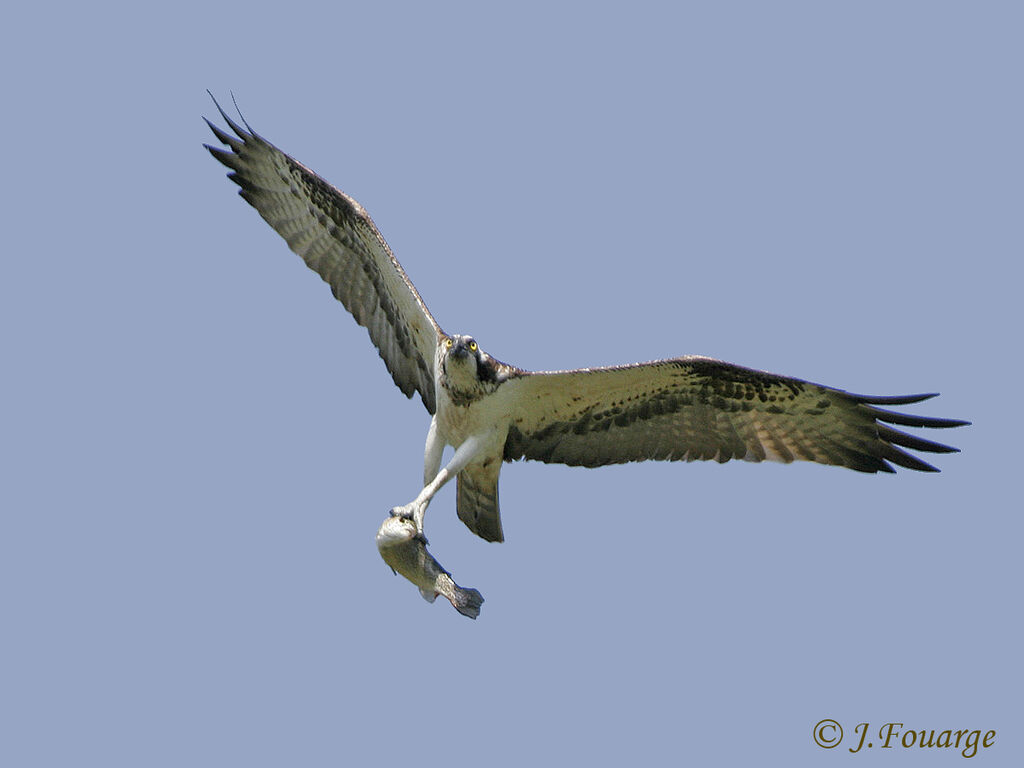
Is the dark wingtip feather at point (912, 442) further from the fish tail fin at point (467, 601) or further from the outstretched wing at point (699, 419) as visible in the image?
the fish tail fin at point (467, 601)

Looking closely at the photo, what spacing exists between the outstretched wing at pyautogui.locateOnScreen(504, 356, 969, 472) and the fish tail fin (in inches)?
67.8

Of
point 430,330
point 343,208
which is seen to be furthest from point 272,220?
point 430,330

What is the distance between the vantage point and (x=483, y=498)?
12305 mm

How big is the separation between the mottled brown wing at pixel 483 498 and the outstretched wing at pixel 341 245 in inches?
31.0

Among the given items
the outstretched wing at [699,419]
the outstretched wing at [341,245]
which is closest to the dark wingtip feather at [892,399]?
the outstretched wing at [699,419]

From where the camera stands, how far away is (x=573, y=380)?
39.0ft

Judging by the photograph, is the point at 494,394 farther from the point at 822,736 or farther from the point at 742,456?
the point at 822,736

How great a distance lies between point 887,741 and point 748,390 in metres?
2.87

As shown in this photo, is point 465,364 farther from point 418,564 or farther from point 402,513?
point 418,564

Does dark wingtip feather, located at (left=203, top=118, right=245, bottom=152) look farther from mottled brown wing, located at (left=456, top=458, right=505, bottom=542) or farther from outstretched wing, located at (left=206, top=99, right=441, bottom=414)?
mottled brown wing, located at (left=456, top=458, right=505, bottom=542)

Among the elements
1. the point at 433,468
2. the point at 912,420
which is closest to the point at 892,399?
the point at 912,420

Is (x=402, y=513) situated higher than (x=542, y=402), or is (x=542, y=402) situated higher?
(x=542, y=402)

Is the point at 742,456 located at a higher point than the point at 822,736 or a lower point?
higher

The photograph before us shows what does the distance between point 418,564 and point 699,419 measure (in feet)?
9.08
